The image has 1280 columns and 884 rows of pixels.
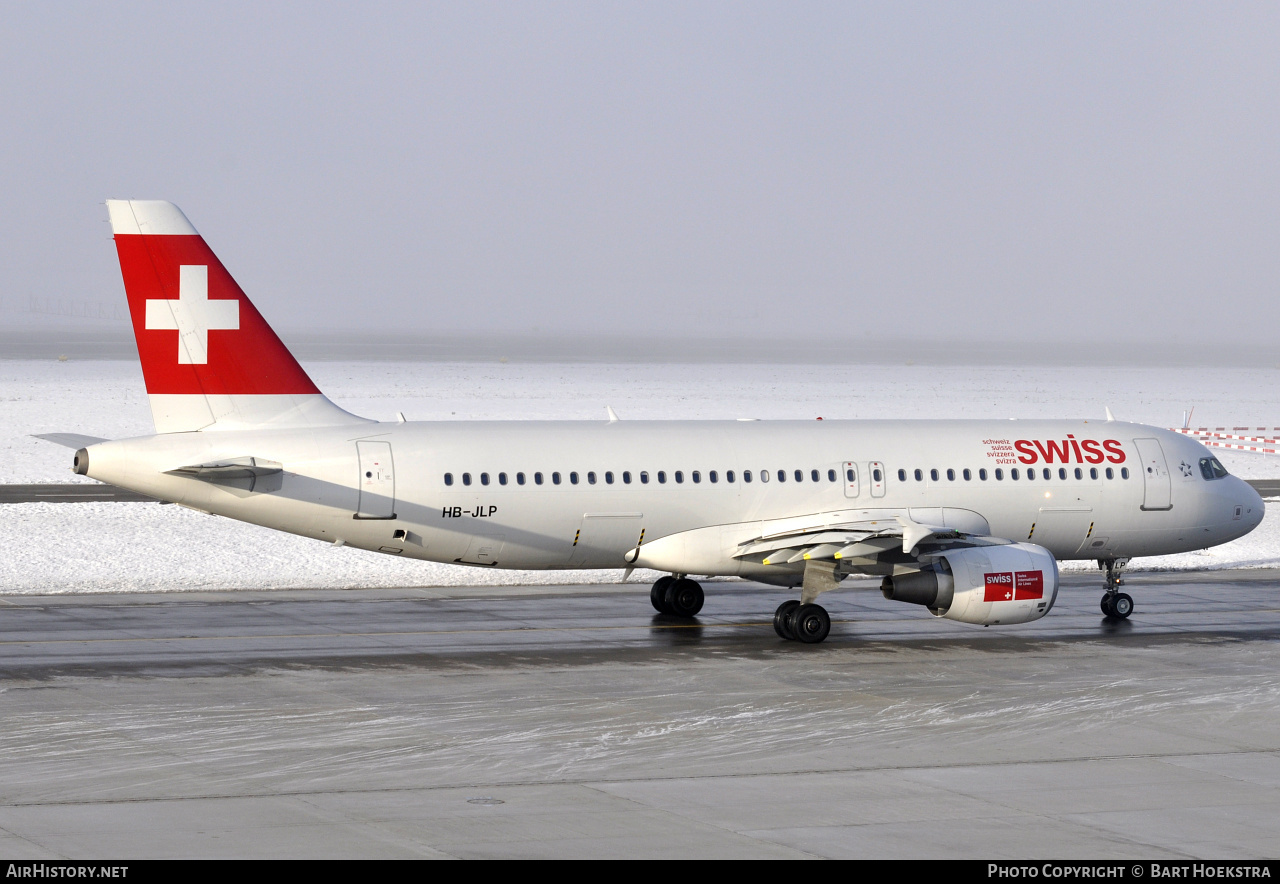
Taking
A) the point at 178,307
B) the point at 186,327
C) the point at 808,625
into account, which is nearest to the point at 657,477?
the point at 808,625

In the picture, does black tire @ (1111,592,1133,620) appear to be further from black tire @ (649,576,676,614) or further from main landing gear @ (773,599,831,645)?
black tire @ (649,576,676,614)

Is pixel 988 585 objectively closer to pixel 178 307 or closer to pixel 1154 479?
pixel 1154 479

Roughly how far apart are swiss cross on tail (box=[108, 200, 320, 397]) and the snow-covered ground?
27.3 feet

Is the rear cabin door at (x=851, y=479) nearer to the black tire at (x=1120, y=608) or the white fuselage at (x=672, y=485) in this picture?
the white fuselage at (x=672, y=485)

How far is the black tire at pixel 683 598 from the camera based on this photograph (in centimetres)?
3127

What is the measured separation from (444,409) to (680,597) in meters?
63.1

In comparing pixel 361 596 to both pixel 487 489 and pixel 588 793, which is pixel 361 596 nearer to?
pixel 487 489

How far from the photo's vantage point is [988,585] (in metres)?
27.5

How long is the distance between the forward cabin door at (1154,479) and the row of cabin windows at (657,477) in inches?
256

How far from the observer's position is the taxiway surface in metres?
15.8

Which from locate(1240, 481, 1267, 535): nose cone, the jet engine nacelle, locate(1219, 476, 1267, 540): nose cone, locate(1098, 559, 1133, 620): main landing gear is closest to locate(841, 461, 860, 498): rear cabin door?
the jet engine nacelle

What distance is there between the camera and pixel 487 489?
93.2ft
